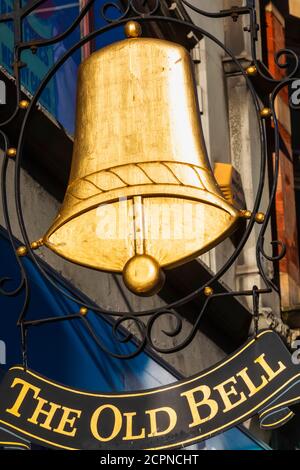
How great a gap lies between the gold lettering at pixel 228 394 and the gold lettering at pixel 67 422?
0.70 metres

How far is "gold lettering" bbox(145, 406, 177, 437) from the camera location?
23.2 ft

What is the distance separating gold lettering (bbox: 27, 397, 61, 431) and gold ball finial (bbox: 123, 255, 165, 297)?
0.72 meters

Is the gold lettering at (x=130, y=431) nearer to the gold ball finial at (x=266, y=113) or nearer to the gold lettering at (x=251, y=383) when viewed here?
the gold lettering at (x=251, y=383)

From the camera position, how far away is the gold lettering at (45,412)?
723 cm

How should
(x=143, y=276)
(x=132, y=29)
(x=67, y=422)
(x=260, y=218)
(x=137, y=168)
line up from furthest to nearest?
(x=132, y=29)
(x=137, y=168)
(x=260, y=218)
(x=143, y=276)
(x=67, y=422)

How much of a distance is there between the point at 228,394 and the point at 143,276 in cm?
81

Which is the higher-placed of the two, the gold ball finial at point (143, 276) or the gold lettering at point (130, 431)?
the gold ball finial at point (143, 276)

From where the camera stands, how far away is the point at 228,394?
711 centimetres

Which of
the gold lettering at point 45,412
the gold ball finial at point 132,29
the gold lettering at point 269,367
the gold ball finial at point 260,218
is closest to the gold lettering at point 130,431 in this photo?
the gold lettering at point 45,412

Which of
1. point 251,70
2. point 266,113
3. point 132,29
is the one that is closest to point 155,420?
point 266,113

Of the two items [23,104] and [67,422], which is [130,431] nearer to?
[67,422]

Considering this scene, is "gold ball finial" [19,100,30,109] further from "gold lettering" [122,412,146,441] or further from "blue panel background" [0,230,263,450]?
"blue panel background" [0,230,263,450]

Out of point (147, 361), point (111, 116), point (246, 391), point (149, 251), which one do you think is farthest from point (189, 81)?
point (147, 361)

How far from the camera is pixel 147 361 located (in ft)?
47.5
